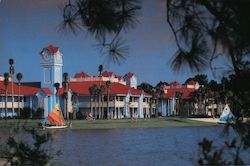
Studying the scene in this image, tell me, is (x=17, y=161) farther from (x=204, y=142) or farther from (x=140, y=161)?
(x=140, y=161)

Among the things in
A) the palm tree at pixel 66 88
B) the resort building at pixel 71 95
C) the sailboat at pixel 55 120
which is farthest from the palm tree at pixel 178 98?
the sailboat at pixel 55 120

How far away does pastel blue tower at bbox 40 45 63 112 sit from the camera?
208ft

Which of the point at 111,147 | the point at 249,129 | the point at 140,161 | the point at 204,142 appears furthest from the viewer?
the point at 111,147

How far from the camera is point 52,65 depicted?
2506 inches

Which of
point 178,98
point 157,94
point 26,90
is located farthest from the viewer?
point 178,98

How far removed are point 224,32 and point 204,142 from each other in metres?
1.06

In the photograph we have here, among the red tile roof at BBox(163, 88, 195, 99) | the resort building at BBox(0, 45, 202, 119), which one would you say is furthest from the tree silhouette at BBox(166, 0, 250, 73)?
the red tile roof at BBox(163, 88, 195, 99)

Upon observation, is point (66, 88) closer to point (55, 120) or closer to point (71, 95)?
point (71, 95)

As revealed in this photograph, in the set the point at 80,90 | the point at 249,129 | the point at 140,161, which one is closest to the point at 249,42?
the point at 249,129

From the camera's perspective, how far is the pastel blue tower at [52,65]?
6338cm

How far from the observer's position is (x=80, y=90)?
67.5 metres

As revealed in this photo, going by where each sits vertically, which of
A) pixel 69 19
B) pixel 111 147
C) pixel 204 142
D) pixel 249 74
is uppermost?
pixel 69 19

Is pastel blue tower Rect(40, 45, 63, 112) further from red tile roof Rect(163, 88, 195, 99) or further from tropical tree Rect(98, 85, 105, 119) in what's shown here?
red tile roof Rect(163, 88, 195, 99)

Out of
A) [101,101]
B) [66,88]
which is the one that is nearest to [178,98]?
[101,101]
